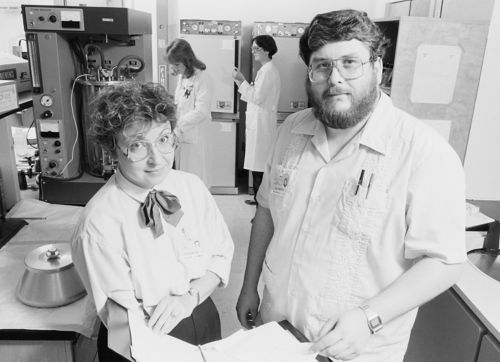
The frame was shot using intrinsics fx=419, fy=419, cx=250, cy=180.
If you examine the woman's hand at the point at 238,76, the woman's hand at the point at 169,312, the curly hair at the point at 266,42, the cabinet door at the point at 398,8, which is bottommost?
the woman's hand at the point at 169,312

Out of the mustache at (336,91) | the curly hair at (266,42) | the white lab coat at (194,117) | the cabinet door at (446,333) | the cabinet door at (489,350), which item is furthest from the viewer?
the curly hair at (266,42)

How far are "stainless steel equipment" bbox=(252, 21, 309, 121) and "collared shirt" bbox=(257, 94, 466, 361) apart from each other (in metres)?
3.17

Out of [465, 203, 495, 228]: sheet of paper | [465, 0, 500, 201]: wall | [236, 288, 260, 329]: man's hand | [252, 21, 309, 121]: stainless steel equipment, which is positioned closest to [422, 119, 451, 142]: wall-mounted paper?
[465, 0, 500, 201]: wall

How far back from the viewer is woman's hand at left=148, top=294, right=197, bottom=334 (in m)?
1.09

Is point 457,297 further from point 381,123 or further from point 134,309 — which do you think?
point 134,309

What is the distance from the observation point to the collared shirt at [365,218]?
993 mm

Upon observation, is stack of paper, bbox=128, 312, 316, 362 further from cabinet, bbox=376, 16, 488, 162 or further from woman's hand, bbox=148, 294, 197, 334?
cabinet, bbox=376, 16, 488, 162

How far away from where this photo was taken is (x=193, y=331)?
4.02ft

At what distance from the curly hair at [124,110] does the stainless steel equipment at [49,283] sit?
59 cm

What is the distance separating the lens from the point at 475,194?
2158 millimetres

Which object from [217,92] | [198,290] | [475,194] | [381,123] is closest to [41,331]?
[198,290]

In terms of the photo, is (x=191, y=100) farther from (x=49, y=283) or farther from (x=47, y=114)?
(x=49, y=283)

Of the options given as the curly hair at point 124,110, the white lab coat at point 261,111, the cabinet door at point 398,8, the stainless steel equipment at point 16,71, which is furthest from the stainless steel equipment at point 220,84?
the curly hair at point 124,110

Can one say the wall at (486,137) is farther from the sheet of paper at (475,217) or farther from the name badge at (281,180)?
the name badge at (281,180)
